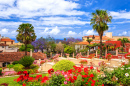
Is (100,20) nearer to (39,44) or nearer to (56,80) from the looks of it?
(56,80)

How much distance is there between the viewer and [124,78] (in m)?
6.82

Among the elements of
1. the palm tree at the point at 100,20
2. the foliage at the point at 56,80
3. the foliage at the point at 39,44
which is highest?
the palm tree at the point at 100,20

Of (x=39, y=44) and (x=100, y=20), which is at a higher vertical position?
(x=100, y=20)

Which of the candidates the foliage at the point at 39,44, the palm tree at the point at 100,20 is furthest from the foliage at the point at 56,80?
the foliage at the point at 39,44

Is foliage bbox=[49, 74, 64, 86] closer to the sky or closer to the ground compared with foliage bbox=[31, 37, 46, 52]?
closer to the ground

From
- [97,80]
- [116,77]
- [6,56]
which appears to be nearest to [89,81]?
[97,80]

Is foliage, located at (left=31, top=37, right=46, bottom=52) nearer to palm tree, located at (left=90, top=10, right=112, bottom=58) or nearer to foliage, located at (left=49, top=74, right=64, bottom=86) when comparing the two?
palm tree, located at (left=90, top=10, right=112, bottom=58)

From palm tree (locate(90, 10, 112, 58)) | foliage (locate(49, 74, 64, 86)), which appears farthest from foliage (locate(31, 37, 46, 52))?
foliage (locate(49, 74, 64, 86))

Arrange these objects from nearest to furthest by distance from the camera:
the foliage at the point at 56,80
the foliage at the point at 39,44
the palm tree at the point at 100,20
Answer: the foliage at the point at 56,80, the palm tree at the point at 100,20, the foliage at the point at 39,44

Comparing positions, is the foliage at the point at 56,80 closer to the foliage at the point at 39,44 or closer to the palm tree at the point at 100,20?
the palm tree at the point at 100,20

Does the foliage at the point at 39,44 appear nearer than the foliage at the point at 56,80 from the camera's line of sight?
No

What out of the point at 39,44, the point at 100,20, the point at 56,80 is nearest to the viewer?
the point at 56,80

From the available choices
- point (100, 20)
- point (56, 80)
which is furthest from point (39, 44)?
point (56, 80)

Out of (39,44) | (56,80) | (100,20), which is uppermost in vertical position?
(100,20)
